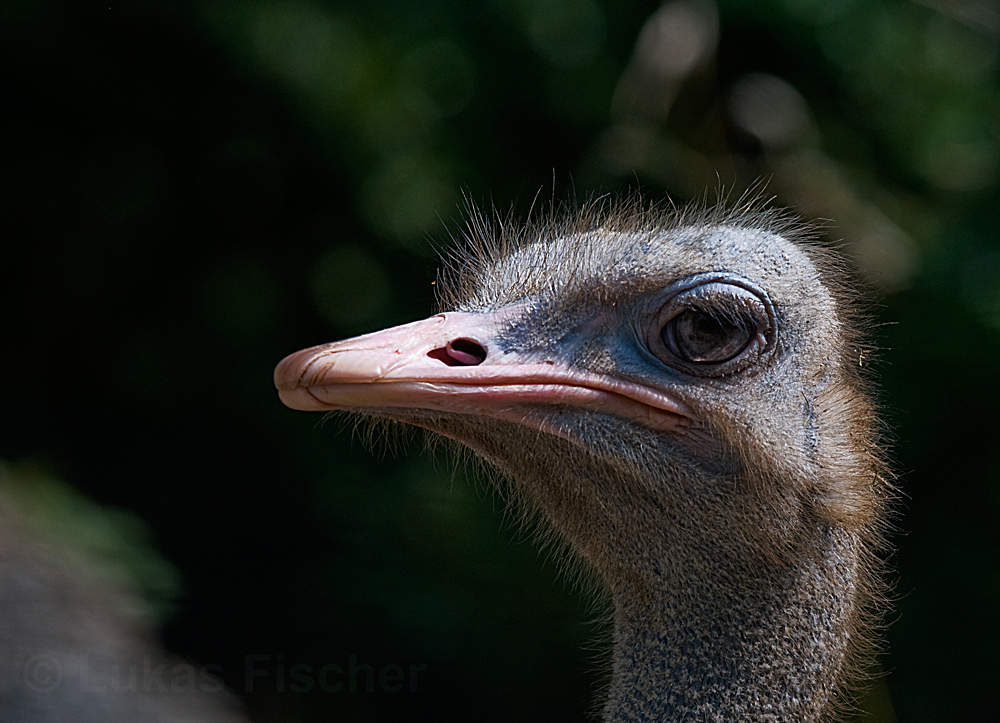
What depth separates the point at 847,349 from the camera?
5.98 ft

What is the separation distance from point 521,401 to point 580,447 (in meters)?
0.13

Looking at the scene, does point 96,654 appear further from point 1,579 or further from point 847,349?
point 847,349

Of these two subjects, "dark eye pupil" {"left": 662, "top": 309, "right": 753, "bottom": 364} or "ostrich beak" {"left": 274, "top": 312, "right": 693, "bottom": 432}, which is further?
"dark eye pupil" {"left": 662, "top": 309, "right": 753, "bottom": 364}

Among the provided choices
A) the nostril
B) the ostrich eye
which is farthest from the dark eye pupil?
the nostril

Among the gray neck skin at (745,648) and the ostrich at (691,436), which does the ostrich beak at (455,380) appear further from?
the gray neck skin at (745,648)

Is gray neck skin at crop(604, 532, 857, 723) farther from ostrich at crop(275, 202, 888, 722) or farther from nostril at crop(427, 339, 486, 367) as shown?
nostril at crop(427, 339, 486, 367)

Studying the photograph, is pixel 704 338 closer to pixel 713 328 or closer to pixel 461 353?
pixel 713 328

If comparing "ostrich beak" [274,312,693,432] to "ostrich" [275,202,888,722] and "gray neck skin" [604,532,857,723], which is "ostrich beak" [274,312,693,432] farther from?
"gray neck skin" [604,532,857,723]

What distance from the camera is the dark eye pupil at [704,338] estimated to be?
1.61 m

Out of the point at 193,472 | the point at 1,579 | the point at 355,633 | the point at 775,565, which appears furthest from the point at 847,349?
the point at 193,472

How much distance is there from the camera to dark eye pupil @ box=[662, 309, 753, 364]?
1613 millimetres

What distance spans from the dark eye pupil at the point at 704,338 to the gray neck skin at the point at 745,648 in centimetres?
35

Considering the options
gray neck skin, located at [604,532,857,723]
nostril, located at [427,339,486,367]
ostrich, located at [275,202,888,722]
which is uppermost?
nostril, located at [427,339,486,367]

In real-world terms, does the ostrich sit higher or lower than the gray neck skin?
higher
